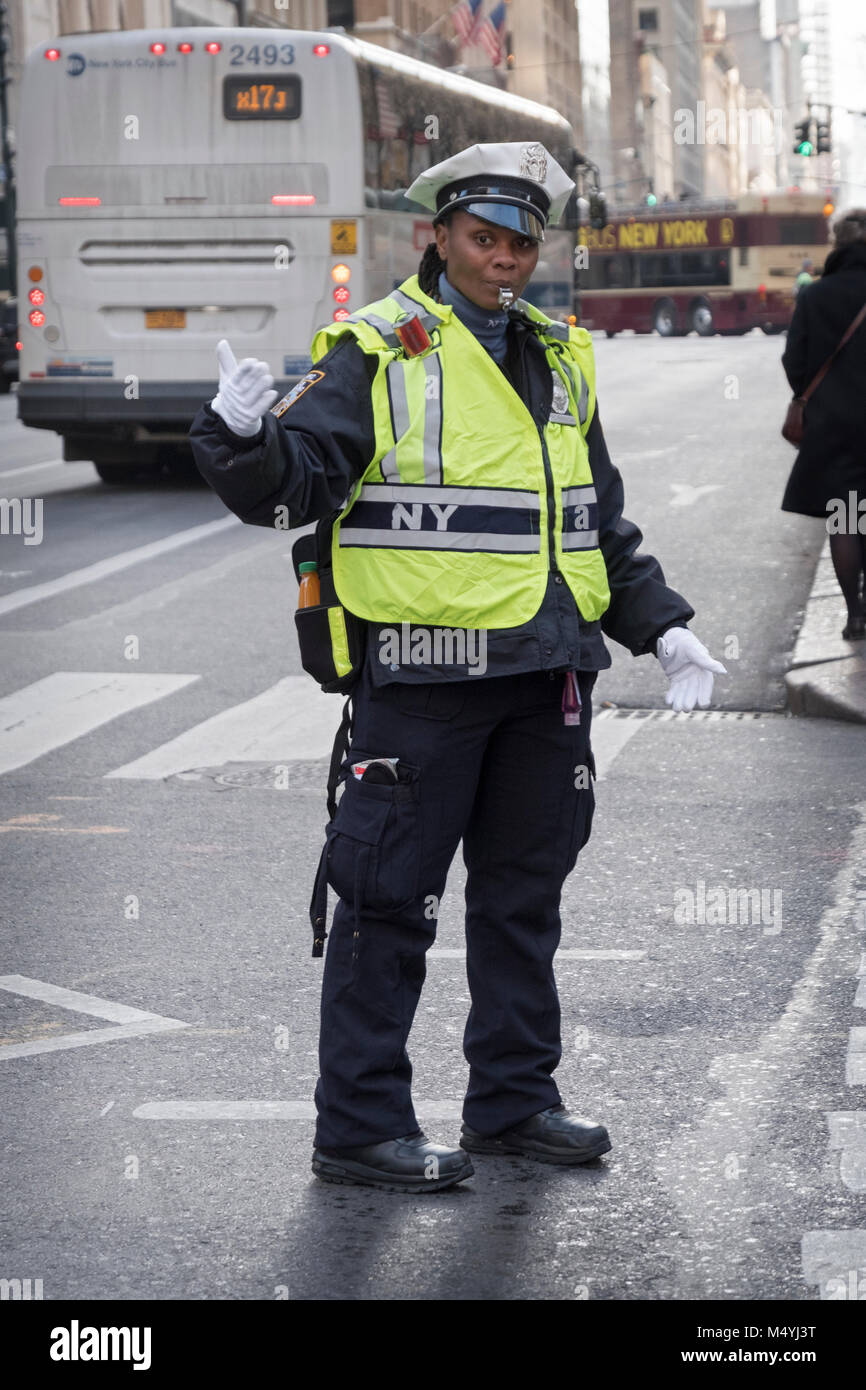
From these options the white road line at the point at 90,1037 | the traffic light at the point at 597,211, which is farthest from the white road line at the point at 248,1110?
the traffic light at the point at 597,211

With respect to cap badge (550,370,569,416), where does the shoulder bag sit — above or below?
below

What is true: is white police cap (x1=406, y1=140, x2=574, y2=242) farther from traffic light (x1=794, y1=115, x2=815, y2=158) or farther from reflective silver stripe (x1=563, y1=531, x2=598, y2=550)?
traffic light (x1=794, y1=115, x2=815, y2=158)

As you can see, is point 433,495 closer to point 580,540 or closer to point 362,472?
point 362,472

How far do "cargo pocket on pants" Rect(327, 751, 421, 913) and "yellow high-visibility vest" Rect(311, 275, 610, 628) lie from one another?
32 centimetres

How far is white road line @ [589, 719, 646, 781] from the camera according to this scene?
813 cm

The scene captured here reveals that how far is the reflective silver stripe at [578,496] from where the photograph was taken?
3.95 metres

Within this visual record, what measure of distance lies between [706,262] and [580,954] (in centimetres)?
5351

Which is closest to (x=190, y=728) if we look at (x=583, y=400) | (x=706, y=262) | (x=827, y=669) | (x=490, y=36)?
(x=827, y=669)

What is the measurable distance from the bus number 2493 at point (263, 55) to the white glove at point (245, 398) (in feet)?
45.8

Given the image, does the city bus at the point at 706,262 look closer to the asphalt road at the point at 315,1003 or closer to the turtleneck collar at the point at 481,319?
the asphalt road at the point at 315,1003

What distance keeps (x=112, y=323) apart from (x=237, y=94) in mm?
2051

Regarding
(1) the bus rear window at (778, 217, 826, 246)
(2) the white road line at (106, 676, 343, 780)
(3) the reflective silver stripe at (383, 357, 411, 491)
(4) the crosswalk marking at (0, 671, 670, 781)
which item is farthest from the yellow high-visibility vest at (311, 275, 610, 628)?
(1) the bus rear window at (778, 217, 826, 246)

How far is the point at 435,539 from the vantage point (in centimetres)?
383
